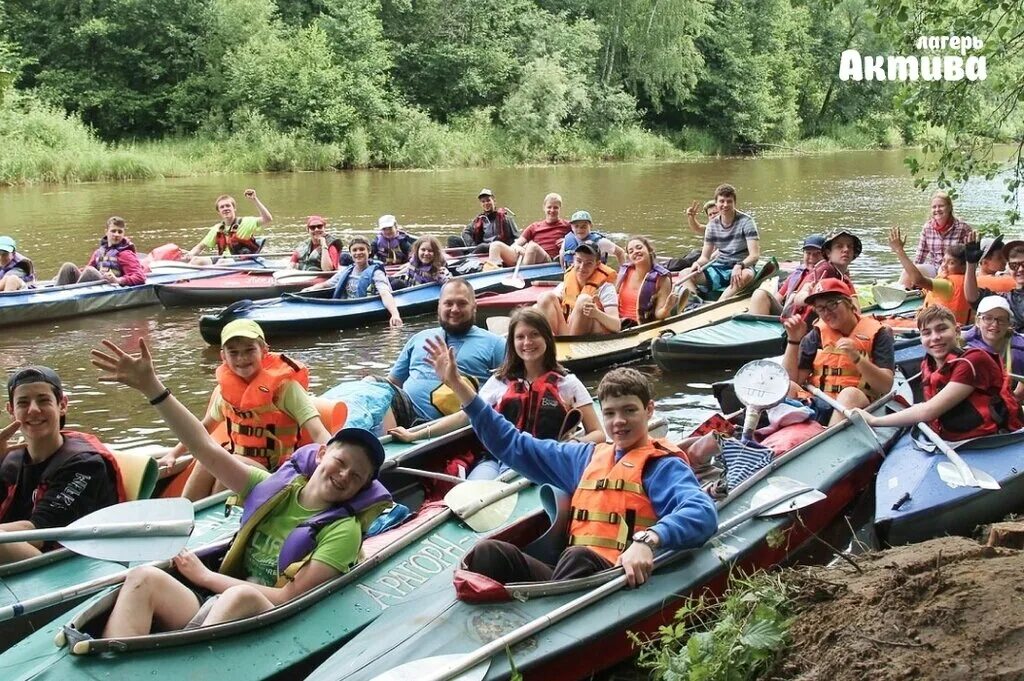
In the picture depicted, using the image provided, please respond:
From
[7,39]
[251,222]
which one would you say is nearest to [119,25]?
[7,39]

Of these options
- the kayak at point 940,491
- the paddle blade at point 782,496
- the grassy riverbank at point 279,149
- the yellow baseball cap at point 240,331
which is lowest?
the kayak at point 940,491

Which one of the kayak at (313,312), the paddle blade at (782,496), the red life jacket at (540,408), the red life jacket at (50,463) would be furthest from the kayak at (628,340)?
the red life jacket at (50,463)

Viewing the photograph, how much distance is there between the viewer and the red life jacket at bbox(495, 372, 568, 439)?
202 inches

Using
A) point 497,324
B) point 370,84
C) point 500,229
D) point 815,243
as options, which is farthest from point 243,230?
point 370,84

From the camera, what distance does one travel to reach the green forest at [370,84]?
3012 centimetres

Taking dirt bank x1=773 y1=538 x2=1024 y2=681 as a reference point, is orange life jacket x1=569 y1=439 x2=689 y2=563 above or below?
above

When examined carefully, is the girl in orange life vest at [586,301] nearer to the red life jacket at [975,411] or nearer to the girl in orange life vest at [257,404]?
the red life jacket at [975,411]

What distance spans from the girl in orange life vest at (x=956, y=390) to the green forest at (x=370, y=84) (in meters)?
23.1

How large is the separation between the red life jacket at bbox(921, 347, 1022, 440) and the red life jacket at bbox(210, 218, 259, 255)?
33.1 ft

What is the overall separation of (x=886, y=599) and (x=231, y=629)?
7.67 ft

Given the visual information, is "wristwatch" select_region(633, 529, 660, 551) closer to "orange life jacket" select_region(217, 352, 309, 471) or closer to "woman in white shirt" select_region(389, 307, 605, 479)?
"woman in white shirt" select_region(389, 307, 605, 479)

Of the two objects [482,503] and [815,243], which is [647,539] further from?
[815,243]

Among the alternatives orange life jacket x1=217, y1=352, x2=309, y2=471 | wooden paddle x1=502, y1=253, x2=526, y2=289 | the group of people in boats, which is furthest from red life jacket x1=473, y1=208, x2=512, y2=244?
orange life jacket x1=217, y1=352, x2=309, y2=471

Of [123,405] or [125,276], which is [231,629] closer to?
[123,405]
